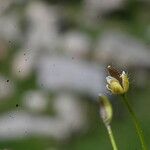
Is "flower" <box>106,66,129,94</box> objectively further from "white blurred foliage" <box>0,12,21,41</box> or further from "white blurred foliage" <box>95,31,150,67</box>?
"white blurred foliage" <box>0,12,21,41</box>

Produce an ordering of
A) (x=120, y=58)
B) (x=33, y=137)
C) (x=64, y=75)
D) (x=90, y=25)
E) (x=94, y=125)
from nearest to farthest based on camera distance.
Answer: (x=33, y=137) < (x=94, y=125) < (x=64, y=75) < (x=120, y=58) < (x=90, y=25)

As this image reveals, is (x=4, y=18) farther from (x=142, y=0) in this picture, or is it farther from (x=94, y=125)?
(x=94, y=125)

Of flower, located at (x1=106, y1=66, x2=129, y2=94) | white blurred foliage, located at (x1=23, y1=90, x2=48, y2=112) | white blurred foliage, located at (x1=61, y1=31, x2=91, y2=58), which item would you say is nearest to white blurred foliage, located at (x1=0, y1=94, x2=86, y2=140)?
white blurred foliage, located at (x1=23, y1=90, x2=48, y2=112)

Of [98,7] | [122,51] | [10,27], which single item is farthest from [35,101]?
[98,7]

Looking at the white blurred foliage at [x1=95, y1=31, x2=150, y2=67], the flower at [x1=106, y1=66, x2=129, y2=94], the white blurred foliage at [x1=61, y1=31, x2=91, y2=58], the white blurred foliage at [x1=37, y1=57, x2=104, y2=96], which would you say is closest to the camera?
the flower at [x1=106, y1=66, x2=129, y2=94]

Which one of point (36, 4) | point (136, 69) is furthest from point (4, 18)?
point (136, 69)

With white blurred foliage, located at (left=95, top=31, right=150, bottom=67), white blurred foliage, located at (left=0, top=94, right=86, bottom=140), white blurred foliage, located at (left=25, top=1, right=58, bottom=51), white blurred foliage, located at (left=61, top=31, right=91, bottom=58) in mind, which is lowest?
white blurred foliage, located at (left=0, top=94, right=86, bottom=140)
